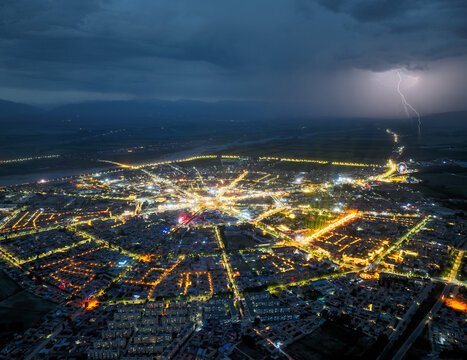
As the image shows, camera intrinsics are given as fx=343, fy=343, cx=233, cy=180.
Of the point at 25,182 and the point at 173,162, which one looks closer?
the point at 25,182

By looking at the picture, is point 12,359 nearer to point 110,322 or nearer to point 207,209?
point 110,322

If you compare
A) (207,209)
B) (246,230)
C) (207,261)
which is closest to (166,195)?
(207,209)

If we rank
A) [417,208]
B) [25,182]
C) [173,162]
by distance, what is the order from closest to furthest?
[417,208] < [25,182] < [173,162]

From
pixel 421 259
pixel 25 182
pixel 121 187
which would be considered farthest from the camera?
pixel 25 182

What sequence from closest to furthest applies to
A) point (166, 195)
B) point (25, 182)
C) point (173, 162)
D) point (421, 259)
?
point (421, 259) < point (166, 195) < point (25, 182) < point (173, 162)

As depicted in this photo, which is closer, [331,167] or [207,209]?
[207,209]

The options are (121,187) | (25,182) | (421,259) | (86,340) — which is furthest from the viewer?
(25,182)

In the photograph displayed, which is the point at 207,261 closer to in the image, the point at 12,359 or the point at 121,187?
the point at 12,359

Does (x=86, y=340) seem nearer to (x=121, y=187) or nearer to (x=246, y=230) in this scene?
(x=246, y=230)

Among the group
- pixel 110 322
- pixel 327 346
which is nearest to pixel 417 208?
pixel 327 346
